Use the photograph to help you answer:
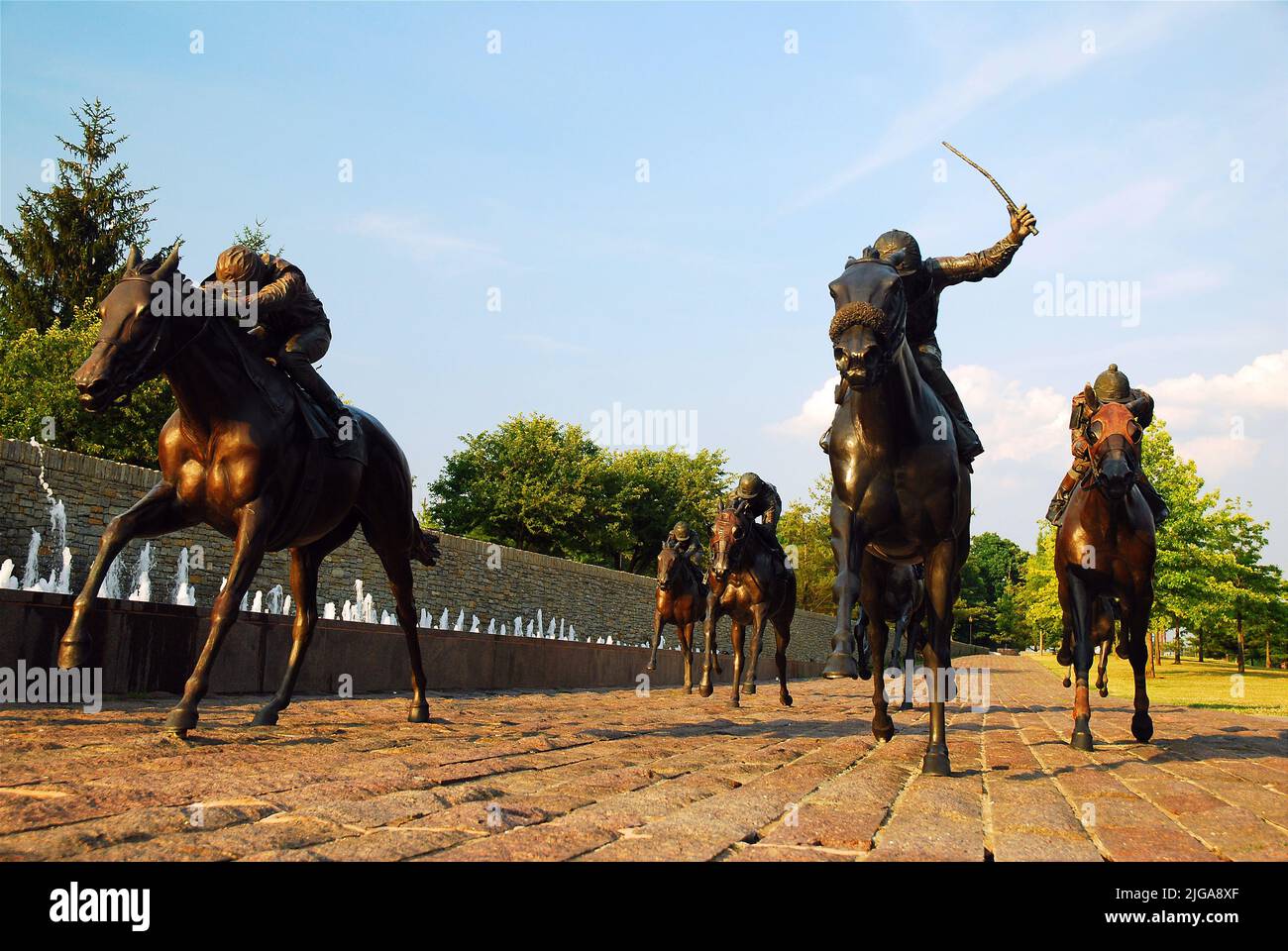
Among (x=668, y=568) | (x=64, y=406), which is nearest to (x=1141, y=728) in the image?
(x=668, y=568)

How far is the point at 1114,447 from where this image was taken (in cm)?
820

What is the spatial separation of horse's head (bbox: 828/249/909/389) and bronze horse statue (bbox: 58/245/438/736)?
12.0 ft

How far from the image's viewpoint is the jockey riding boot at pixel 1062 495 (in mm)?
9766

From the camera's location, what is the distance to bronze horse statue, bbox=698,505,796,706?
1381 cm

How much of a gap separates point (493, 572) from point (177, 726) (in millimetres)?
26859

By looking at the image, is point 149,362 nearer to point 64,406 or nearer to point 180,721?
point 180,721

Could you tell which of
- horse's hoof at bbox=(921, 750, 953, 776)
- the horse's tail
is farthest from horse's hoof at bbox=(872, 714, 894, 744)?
the horse's tail

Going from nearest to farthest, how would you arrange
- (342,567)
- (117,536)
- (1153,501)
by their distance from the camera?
1. (117,536)
2. (1153,501)
3. (342,567)

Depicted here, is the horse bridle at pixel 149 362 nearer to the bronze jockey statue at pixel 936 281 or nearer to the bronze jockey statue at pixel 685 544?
the bronze jockey statue at pixel 936 281

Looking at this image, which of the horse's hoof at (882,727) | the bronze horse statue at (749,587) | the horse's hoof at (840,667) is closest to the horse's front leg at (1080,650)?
the horse's hoof at (882,727)

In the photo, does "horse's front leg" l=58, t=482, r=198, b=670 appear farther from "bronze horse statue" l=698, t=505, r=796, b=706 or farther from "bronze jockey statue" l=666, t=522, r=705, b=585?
"bronze jockey statue" l=666, t=522, r=705, b=585

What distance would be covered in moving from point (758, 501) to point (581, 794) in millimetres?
10907

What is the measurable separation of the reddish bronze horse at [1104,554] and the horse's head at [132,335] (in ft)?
22.4
